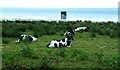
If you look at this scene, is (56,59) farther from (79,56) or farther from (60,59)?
(79,56)

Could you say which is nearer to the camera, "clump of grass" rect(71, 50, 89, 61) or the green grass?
the green grass

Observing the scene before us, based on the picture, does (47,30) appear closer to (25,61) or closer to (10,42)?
(10,42)

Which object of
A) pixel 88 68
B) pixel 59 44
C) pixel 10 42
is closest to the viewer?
pixel 88 68

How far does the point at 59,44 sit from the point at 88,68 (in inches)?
174

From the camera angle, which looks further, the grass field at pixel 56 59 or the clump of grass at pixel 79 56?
the clump of grass at pixel 79 56

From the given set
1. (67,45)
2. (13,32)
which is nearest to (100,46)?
(67,45)

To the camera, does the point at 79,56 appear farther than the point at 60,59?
Yes

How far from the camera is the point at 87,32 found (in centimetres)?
2302

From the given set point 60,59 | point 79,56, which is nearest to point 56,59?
point 60,59

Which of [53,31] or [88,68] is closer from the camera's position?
[88,68]

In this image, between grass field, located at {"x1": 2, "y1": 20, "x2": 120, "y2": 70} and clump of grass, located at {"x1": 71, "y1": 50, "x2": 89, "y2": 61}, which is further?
clump of grass, located at {"x1": 71, "y1": 50, "x2": 89, "y2": 61}

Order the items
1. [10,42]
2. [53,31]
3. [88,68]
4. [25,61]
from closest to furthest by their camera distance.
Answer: [88,68]
[25,61]
[10,42]
[53,31]

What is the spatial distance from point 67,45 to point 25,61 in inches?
161

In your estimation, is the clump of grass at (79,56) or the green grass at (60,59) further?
the clump of grass at (79,56)
